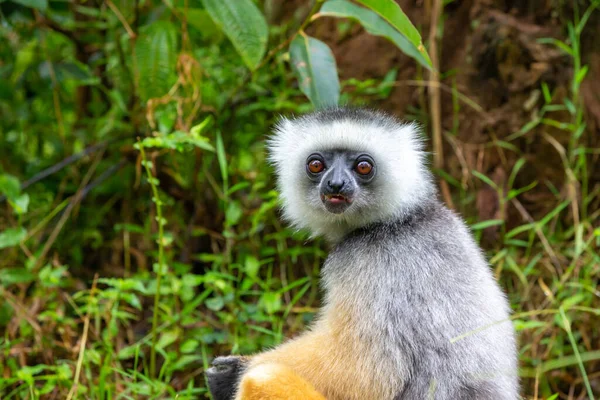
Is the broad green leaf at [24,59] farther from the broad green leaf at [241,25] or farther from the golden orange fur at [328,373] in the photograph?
the golden orange fur at [328,373]

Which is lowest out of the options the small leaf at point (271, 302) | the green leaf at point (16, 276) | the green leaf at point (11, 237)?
the small leaf at point (271, 302)

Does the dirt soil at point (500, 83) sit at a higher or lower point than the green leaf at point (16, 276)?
higher

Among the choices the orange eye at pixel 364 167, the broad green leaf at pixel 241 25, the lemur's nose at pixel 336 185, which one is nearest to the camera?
the lemur's nose at pixel 336 185

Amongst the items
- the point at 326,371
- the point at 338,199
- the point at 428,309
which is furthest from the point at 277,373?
the point at 338,199

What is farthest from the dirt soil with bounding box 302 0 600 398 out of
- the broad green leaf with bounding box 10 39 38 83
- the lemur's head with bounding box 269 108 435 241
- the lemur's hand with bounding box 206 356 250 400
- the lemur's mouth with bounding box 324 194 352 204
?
the broad green leaf with bounding box 10 39 38 83

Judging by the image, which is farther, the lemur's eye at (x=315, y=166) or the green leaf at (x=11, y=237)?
the green leaf at (x=11, y=237)

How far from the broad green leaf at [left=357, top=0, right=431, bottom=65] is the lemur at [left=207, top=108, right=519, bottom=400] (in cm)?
45

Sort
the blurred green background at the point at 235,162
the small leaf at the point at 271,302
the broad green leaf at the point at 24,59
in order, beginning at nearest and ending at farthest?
the small leaf at the point at 271,302 < the blurred green background at the point at 235,162 < the broad green leaf at the point at 24,59

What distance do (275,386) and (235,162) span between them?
9.33ft

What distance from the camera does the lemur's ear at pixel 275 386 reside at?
3180 millimetres

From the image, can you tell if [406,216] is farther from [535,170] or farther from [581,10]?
[581,10]

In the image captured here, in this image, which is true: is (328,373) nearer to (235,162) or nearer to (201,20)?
(235,162)

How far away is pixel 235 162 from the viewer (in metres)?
5.75

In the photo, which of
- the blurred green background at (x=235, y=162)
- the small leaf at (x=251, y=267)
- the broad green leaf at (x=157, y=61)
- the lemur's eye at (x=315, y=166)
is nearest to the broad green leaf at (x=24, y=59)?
the blurred green background at (x=235, y=162)
